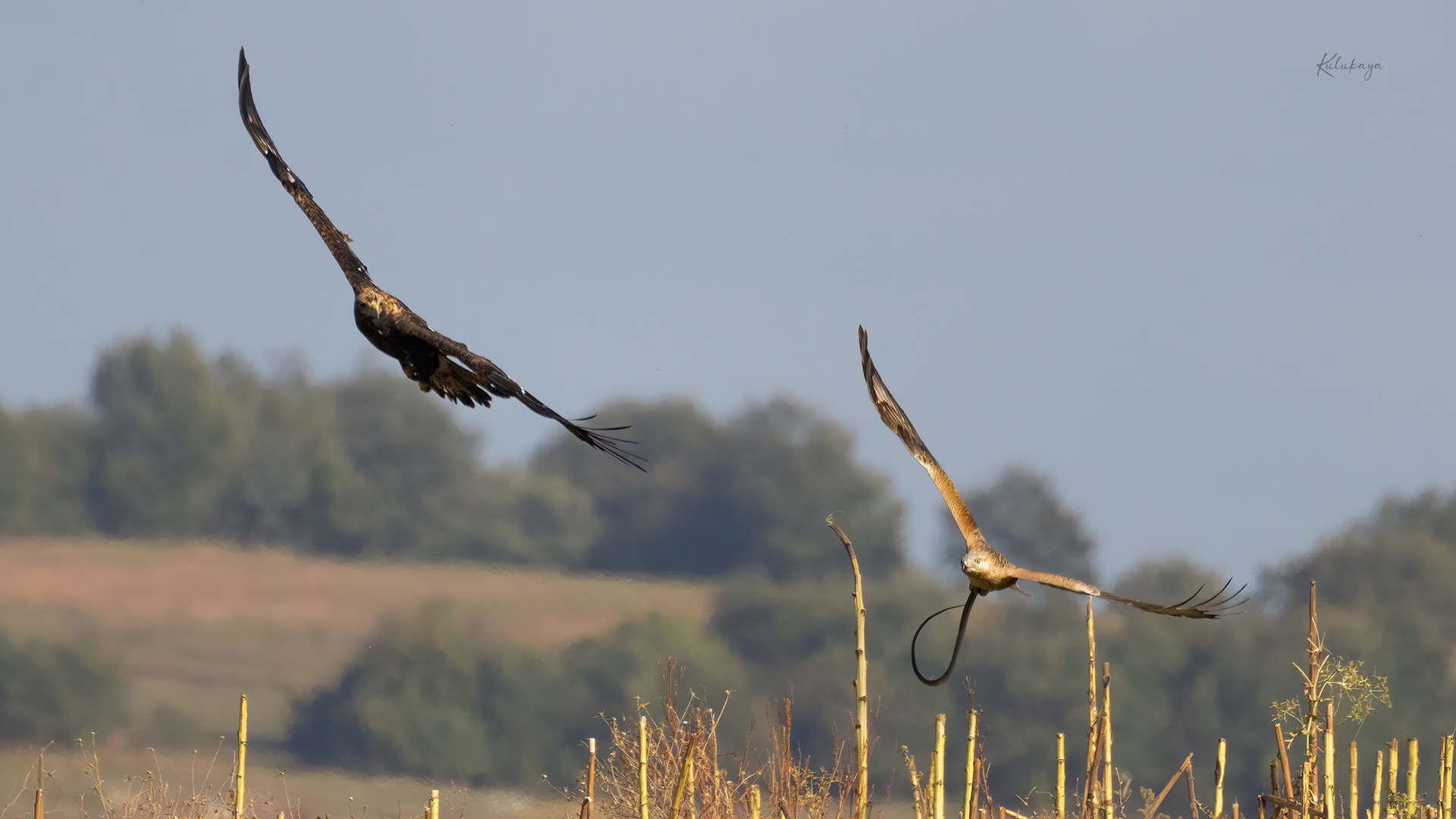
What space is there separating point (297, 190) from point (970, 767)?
23.5ft

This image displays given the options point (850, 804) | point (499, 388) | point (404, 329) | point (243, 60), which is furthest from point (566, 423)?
point (850, 804)

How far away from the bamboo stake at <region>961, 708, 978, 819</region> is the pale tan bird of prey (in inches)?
13.7

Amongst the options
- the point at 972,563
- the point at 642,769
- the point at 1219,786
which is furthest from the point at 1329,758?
the point at 642,769

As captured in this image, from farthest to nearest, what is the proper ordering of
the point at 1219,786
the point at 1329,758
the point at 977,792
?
the point at 1219,786, the point at 977,792, the point at 1329,758

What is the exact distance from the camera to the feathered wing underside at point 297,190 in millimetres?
10039

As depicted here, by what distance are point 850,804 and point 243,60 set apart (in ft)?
29.2

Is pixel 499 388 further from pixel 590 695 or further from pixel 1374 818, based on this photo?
pixel 590 695

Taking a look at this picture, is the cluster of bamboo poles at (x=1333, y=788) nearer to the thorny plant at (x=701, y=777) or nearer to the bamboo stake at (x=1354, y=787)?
the bamboo stake at (x=1354, y=787)

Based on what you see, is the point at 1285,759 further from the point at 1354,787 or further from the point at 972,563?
the point at 972,563

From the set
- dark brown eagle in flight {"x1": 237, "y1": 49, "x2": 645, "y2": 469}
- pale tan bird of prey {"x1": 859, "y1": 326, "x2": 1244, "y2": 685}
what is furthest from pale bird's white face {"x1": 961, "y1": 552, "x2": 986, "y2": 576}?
dark brown eagle in flight {"x1": 237, "y1": 49, "x2": 645, "y2": 469}

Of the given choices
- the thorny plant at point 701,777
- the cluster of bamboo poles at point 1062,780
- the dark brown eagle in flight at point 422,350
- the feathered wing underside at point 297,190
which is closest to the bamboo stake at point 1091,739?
the cluster of bamboo poles at point 1062,780

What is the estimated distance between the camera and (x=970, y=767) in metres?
8.37

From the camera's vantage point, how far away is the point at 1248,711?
39688 mm

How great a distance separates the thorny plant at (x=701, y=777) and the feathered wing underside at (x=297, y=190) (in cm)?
419
